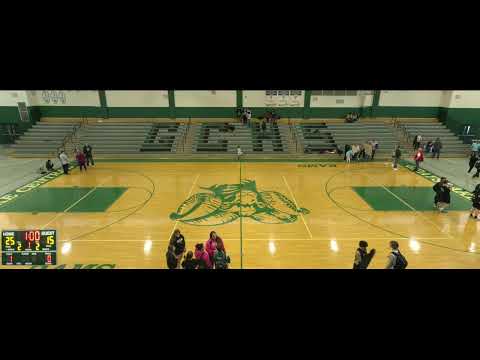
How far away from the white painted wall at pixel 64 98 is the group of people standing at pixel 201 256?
73.5 feet

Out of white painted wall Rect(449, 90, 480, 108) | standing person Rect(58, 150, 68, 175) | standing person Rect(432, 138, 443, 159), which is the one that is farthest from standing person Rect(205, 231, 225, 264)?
white painted wall Rect(449, 90, 480, 108)

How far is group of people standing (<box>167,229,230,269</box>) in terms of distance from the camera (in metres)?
6.57

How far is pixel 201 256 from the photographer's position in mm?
6926

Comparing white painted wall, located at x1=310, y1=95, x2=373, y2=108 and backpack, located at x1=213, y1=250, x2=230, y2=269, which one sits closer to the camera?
backpack, located at x1=213, y1=250, x2=230, y2=269

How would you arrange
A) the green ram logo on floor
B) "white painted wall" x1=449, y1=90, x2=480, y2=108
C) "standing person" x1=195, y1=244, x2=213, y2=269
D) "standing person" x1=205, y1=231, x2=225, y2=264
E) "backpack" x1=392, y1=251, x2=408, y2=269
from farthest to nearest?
"white painted wall" x1=449, y1=90, x2=480, y2=108 < the green ram logo on floor < "standing person" x1=205, y1=231, x2=225, y2=264 < "standing person" x1=195, y1=244, x2=213, y2=269 < "backpack" x1=392, y1=251, x2=408, y2=269

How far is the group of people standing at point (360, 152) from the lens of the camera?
1983 cm

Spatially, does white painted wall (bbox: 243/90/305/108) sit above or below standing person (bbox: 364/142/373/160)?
above

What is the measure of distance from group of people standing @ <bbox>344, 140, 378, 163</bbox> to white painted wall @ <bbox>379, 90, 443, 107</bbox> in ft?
25.8

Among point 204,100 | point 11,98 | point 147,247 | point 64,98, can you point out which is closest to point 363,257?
point 147,247

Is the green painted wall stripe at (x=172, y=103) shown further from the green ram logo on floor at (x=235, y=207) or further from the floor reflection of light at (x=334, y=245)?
the floor reflection of light at (x=334, y=245)

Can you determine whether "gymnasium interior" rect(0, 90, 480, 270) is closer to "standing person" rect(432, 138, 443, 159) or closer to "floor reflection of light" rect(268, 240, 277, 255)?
"floor reflection of light" rect(268, 240, 277, 255)
